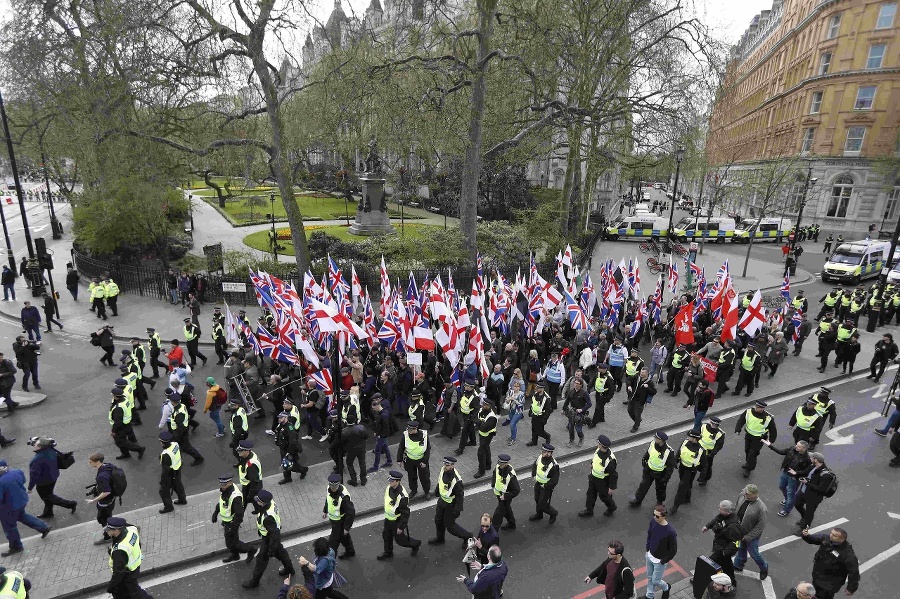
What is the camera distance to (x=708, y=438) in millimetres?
9156

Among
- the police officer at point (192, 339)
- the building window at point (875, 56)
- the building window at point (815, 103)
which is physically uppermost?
the building window at point (875, 56)

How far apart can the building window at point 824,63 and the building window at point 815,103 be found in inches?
73.3

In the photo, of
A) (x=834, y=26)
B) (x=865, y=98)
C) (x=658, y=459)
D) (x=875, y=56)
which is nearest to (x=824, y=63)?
(x=834, y=26)

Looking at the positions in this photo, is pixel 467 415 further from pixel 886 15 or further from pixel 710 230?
pixel 886 15

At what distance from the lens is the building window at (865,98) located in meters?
44.4

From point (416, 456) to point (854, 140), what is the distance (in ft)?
178

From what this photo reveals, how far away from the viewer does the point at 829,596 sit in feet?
21.4

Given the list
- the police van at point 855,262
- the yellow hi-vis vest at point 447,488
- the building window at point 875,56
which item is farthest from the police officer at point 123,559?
the building window at point 875,56

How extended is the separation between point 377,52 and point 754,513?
20032 millimetres

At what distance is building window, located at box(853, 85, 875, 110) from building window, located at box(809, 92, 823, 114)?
10.7ft

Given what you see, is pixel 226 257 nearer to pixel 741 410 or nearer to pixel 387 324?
pixel 387 324

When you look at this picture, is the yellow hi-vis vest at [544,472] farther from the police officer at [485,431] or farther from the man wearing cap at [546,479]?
the police officer at [485,431]

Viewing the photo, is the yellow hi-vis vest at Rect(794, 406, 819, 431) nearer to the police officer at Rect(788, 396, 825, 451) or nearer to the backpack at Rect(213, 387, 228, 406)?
the police officer at Rect(788, 396, 825, 451)

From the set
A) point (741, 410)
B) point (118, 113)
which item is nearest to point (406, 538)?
point (741, 410)
